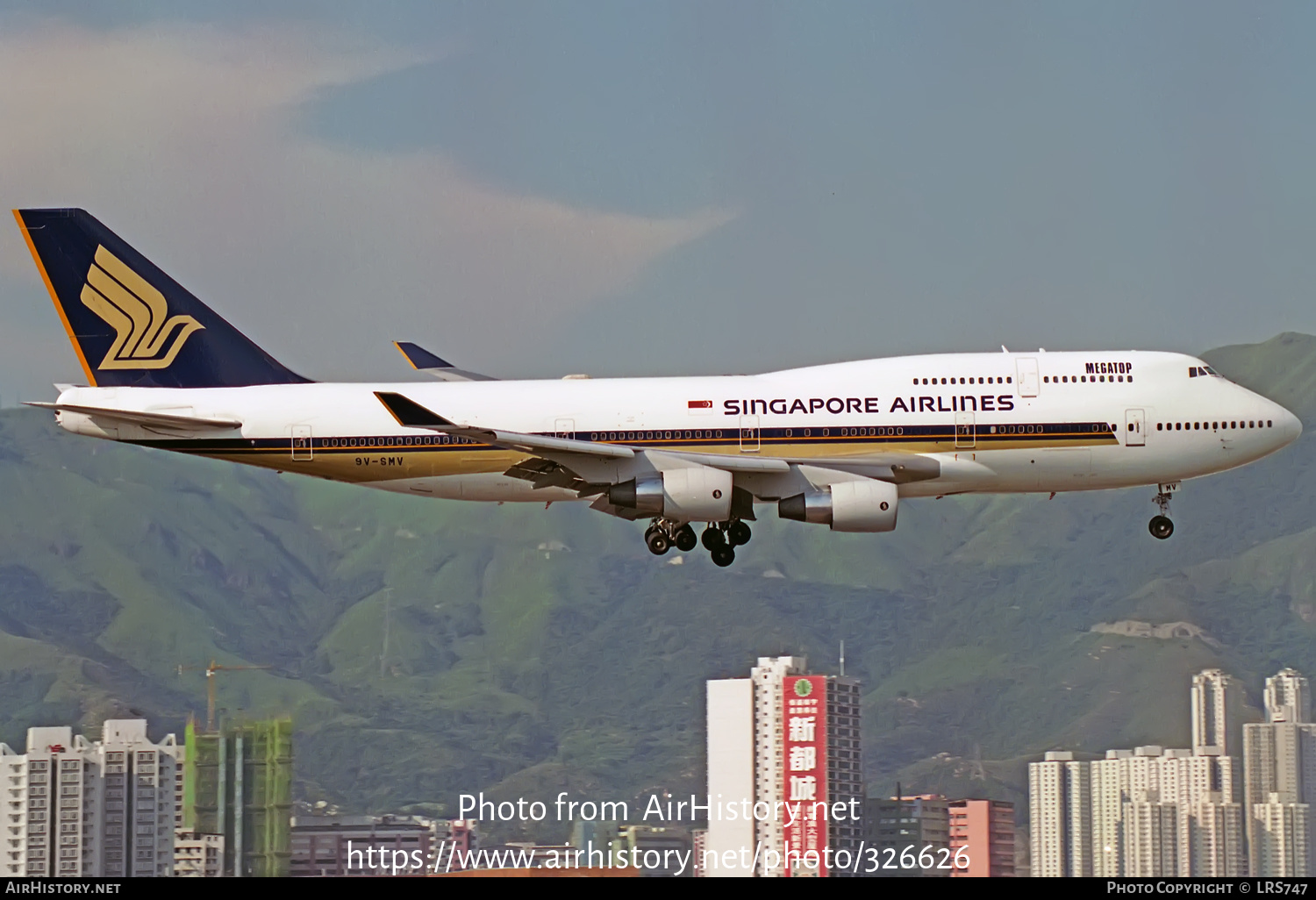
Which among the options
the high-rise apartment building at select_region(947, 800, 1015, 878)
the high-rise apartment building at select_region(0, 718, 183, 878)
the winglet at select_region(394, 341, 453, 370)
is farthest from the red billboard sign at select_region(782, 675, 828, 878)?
the winglet at select_region(394, 341, 453, 370)

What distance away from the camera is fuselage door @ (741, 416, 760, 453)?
5725cm

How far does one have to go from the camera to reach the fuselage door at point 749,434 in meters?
57.2

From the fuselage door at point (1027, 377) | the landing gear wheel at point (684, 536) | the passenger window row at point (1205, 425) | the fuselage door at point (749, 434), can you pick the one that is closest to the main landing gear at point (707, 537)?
the landing gear wheel at point (684, 536)

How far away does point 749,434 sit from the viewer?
188ft

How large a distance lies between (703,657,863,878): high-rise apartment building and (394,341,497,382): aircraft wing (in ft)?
388

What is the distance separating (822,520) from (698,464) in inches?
160

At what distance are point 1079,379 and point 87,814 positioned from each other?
141645 mm

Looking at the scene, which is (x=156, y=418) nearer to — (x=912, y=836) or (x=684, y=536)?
(x=684, y=536)

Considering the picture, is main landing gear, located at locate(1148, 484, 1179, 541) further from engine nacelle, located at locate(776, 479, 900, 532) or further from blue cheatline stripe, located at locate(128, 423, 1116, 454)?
engine nacelle, located at locate(776, 479, 900, 532)

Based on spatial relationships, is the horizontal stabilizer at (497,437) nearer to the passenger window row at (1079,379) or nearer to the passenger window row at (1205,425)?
the passenger window row at (1079,379)

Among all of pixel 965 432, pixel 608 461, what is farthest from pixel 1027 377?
pixel 608 461

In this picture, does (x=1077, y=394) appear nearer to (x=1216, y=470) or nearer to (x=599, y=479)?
(x=1216, y=470)
